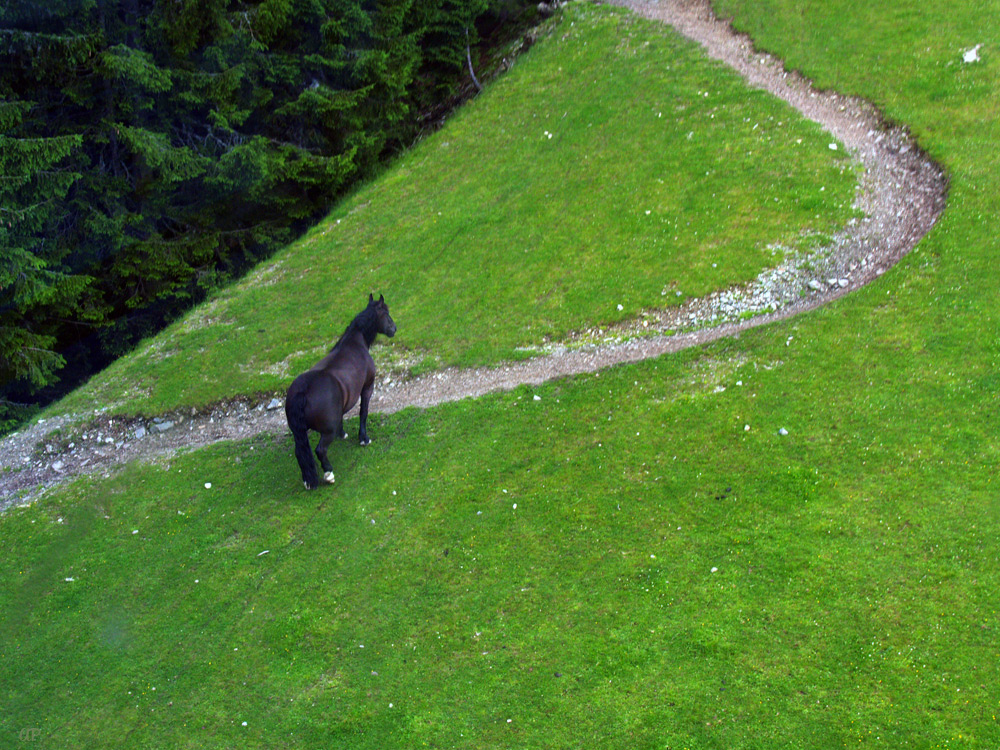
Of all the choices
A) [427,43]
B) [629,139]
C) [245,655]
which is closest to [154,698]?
[245,655]

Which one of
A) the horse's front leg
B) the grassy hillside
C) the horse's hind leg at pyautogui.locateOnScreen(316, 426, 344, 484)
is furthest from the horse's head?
the horse's hind leg at pyautogui.locateOnScreen(316, 426, 344, 484)

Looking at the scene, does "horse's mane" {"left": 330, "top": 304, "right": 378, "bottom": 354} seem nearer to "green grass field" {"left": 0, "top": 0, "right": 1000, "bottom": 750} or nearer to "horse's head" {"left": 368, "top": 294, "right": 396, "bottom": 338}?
"horse's head" {"left": 368, "top": 294, "right": 396, "bottom": 338}

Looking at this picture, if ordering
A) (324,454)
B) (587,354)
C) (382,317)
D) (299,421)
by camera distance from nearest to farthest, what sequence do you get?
(299,421) < (324,454) < (382,317) < (587,354)

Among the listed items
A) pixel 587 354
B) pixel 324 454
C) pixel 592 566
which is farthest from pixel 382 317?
pixel 592 566

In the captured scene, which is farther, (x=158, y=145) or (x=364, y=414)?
(x=158, y=145)

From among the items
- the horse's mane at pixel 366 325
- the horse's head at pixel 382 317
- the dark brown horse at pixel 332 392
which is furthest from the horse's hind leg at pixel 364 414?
the horse's head at pixel 382 317

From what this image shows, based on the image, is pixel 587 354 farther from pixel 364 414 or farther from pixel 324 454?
pixel 324 454
